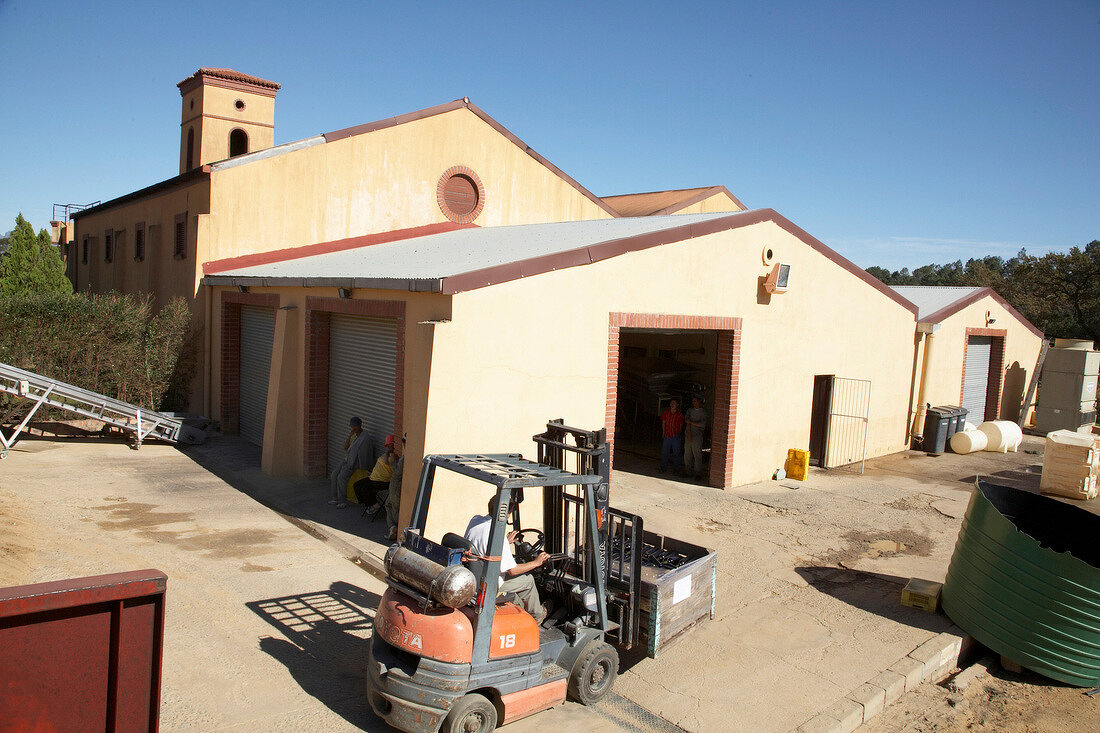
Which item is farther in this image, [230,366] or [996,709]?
[230,366]

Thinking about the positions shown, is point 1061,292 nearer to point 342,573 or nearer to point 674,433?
point 674,433

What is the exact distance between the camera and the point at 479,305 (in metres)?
9.12

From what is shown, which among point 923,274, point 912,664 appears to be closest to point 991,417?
point 912,664

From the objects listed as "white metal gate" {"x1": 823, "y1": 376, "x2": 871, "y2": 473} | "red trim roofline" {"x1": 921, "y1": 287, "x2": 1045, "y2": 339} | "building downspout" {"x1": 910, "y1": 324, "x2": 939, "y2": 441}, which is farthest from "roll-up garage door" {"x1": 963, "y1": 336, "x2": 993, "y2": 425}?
"white metal gate" {"x1": 823, "y1": 376, "x2": 871, "y2": 473}

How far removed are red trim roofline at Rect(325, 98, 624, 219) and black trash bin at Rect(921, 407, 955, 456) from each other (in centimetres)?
895

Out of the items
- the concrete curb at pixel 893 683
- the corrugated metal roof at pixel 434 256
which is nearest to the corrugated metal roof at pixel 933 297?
the corrugated metal roof at pixel 434 256

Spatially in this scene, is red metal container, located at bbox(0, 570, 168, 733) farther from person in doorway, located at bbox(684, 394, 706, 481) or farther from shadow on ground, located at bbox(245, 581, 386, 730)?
person in doorway, located at bbox(684, 394, 706, 481)

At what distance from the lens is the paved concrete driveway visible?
20.1 ft

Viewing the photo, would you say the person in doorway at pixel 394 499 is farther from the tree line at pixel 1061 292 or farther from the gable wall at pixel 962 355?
the tree line at pixel 1061 292

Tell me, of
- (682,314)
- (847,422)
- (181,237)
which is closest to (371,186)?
(181,237)

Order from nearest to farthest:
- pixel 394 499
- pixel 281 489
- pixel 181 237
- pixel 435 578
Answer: pixel 435 578 → pixel 394 499 → pixel 281 489 → pixel 181 237

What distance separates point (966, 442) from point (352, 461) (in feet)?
48.3

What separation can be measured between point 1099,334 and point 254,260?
31439 mm

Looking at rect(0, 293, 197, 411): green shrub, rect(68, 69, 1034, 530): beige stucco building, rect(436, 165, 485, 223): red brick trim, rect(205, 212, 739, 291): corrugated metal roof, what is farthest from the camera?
rect(436, 165, 485, 223): red brick trim
